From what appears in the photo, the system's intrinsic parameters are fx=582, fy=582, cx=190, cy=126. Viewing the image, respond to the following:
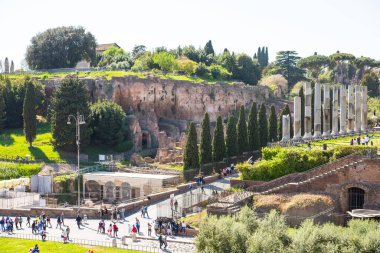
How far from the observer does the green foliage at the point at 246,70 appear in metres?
99.0

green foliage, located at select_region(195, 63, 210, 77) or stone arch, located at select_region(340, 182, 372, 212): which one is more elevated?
green foliage, located at select_region(195, 63, 210, 77)

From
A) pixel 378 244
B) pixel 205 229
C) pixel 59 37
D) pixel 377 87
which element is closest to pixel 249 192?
pixel 205 229

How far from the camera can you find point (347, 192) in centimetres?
3744

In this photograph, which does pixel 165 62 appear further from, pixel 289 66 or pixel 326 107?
pixel 326 107

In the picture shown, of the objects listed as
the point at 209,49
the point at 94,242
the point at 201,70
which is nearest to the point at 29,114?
the point at 94,242

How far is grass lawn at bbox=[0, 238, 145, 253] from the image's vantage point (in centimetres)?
3094

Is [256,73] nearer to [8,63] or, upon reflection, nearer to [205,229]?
[8,63]

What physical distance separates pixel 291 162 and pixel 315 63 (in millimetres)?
70300

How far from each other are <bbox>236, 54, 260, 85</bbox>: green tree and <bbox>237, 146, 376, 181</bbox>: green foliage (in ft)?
191

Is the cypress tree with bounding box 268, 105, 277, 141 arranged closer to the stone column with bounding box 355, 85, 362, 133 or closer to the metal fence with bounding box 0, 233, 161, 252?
the stone column with bounding box 355, 85, 362, 133

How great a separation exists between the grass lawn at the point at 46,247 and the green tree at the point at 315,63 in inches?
3239

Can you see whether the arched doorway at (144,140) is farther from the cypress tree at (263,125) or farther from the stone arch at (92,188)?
the cypress tree at (263,125)

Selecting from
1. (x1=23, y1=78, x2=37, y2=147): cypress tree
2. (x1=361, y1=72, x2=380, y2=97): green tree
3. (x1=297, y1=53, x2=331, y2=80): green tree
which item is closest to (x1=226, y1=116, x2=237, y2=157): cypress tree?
(x1=23, y1=78, x2=37, y2=147): cypress tree

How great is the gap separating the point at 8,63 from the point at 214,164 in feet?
172
